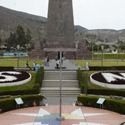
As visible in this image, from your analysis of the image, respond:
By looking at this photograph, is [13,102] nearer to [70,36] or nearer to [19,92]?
[19,92]

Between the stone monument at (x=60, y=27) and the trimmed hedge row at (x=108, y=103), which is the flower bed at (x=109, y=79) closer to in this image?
the trimmed hedge row at (x=108, y=103)

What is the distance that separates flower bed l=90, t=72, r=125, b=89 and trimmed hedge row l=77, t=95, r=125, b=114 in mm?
6583

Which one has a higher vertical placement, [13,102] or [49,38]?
[49,38]

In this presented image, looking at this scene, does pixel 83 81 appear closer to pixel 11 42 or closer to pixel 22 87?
pixel 22 87

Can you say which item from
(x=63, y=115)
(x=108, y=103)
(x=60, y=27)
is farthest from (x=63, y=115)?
(x=60, y=27)

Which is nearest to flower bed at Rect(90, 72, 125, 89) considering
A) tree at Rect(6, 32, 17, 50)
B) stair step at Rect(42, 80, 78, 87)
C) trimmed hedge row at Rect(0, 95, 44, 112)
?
stair step at Rect(42, 80, 78, 87)

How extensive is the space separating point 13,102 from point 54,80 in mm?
11601

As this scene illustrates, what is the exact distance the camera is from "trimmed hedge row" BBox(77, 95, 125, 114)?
2562 centimetres

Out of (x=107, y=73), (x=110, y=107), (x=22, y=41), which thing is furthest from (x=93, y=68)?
(x=22, y=41)

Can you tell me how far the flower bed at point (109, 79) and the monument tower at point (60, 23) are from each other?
29108 millimetres

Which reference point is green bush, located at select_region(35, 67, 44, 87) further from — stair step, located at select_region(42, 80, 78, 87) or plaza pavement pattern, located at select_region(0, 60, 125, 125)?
plaza pavement pattern, located at select_region(0, 60, 125, 125)

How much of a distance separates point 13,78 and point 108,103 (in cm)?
1266

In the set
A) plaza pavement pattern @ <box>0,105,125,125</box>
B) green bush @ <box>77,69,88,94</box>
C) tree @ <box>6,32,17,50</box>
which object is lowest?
plaza pavement pattern @ <box>0,105,125,125</box>

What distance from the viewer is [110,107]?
2675cm
